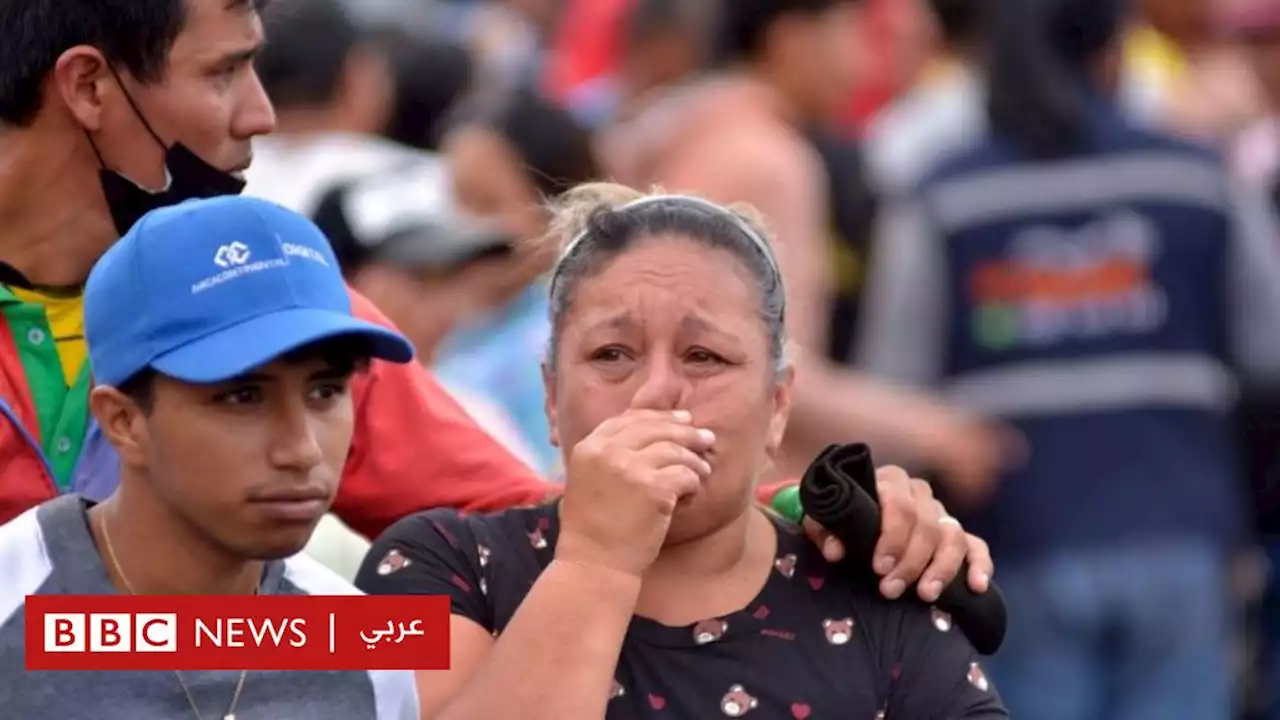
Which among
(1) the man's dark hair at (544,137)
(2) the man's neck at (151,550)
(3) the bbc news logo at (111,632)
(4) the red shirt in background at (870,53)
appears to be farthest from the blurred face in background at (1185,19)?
(3) the bbc news logo at (111,632)

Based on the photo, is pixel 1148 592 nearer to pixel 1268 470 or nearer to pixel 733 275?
pixel 1268 470

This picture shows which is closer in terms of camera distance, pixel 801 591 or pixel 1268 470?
pixel 801 591

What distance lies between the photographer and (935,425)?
6.66 metres

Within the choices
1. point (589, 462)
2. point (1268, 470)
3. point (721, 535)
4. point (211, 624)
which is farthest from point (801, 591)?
point (1268, 470)

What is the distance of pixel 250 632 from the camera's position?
11.4 ft

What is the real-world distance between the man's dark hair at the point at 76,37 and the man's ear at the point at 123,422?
65 centimetres

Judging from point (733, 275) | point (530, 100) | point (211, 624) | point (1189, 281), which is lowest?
point (211, 624)

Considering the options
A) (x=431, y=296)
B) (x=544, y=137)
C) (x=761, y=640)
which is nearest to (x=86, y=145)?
(x=761, y=640)

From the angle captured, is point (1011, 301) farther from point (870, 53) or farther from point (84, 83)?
point (84, 83)

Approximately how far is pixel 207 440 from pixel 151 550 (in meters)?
0.18

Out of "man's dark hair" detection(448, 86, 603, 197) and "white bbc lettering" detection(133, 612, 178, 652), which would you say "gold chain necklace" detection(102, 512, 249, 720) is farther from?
"man's dark hair" detection(448, 86, 603, 197)

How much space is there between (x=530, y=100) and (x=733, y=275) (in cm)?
336

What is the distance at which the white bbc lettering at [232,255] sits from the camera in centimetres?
348

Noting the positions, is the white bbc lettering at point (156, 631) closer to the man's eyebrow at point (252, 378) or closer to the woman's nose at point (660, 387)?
the man's eyebrow at point (252, 378)
